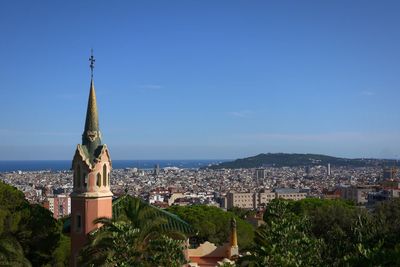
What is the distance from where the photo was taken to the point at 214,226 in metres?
40.2

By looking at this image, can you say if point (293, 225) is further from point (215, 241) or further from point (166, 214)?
point (215, 241)

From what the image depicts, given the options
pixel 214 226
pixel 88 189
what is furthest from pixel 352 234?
pixel 214 226

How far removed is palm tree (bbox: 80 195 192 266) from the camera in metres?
13.2

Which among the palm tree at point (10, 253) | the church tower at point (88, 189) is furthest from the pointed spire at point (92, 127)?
the palm tree at point (10, 253)

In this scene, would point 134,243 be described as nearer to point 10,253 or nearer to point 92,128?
point 10,253

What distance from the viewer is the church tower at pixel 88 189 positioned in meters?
20.9

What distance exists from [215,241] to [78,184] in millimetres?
19556

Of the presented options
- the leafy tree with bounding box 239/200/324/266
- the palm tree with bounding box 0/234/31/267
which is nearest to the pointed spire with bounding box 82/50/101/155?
the palm tree with bounding box 0/234/31/267

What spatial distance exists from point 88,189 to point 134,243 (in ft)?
23.0

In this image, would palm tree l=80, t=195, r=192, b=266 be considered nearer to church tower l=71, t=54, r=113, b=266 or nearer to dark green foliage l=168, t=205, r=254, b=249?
church tower l=71, t=54, r=113, b=266

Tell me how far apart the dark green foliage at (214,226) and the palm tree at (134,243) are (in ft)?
65.2

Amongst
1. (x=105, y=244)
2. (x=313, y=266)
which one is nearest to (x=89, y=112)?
(x=105, y=244)

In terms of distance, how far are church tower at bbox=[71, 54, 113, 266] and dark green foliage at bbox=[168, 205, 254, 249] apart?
1749 cm

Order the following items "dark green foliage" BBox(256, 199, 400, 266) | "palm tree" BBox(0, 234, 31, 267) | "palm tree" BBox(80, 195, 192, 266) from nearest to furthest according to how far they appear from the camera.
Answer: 1. "dark green foliage" BBox(256, 199, 400, 266)
2. "palm tree" BBox(80, 195, 192, 266)
3. "palm tree" BBox(0, 234, 31, 267)
